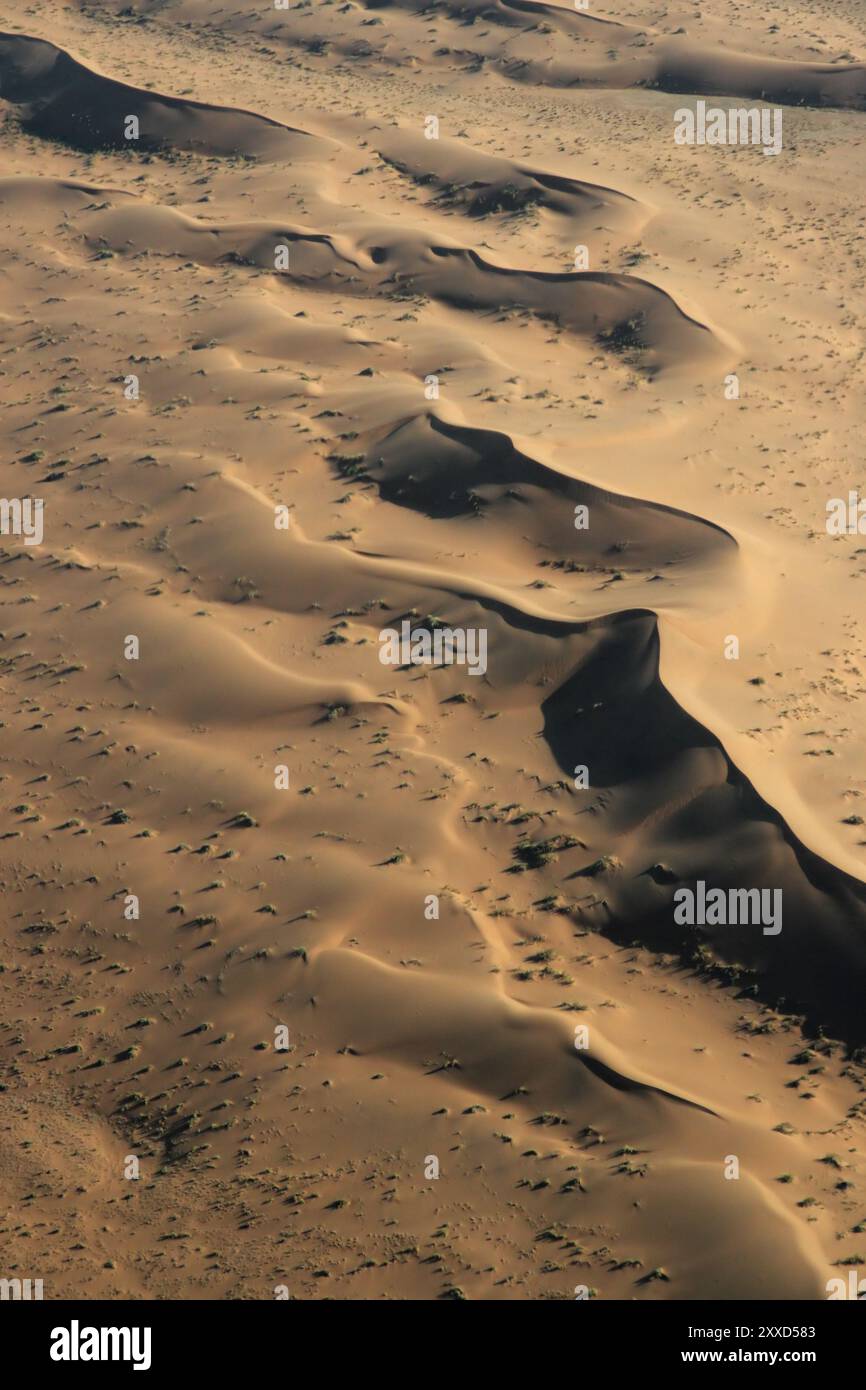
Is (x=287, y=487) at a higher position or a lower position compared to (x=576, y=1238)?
higher

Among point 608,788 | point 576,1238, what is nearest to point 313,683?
point 608,788

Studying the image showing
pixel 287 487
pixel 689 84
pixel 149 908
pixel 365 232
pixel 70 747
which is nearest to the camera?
pixel 149 908

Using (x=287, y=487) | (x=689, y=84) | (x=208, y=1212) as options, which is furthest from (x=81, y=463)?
(x=689, y=84)

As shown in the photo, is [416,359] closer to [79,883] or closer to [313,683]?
[313,683]

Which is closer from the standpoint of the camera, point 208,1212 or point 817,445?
point 208,1212

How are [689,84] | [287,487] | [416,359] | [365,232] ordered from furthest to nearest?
[689,84] → [365,232] → [416,359] → [287,487]

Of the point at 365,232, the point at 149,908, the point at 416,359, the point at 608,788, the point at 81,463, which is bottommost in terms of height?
the point at 149,908
